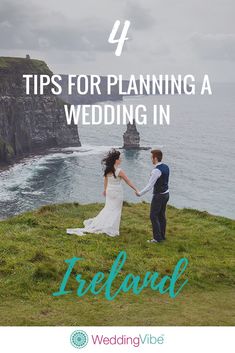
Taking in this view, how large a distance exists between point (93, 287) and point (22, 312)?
211cm

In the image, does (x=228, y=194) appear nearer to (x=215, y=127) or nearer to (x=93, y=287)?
(x=93, y=287)

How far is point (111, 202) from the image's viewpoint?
55.0 ft

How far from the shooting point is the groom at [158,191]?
1475 cm

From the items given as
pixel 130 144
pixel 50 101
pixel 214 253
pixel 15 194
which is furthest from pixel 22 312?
pixel 50 101

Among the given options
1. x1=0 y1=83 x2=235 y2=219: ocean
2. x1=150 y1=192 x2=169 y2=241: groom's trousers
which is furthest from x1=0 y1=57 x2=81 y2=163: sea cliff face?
x1=150 y1=192 x2=169 y2=241: groom's trousers

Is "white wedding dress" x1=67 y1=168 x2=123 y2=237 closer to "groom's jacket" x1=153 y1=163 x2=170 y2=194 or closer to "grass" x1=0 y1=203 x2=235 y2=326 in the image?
"grass" x1=0 y1=203 x2=235 y2=326

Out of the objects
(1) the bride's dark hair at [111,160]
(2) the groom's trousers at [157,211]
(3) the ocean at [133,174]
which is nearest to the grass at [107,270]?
(2) the groom's trousers at [157,211]

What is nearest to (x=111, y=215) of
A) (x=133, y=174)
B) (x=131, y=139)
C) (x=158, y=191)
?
(x=158, y=191)
